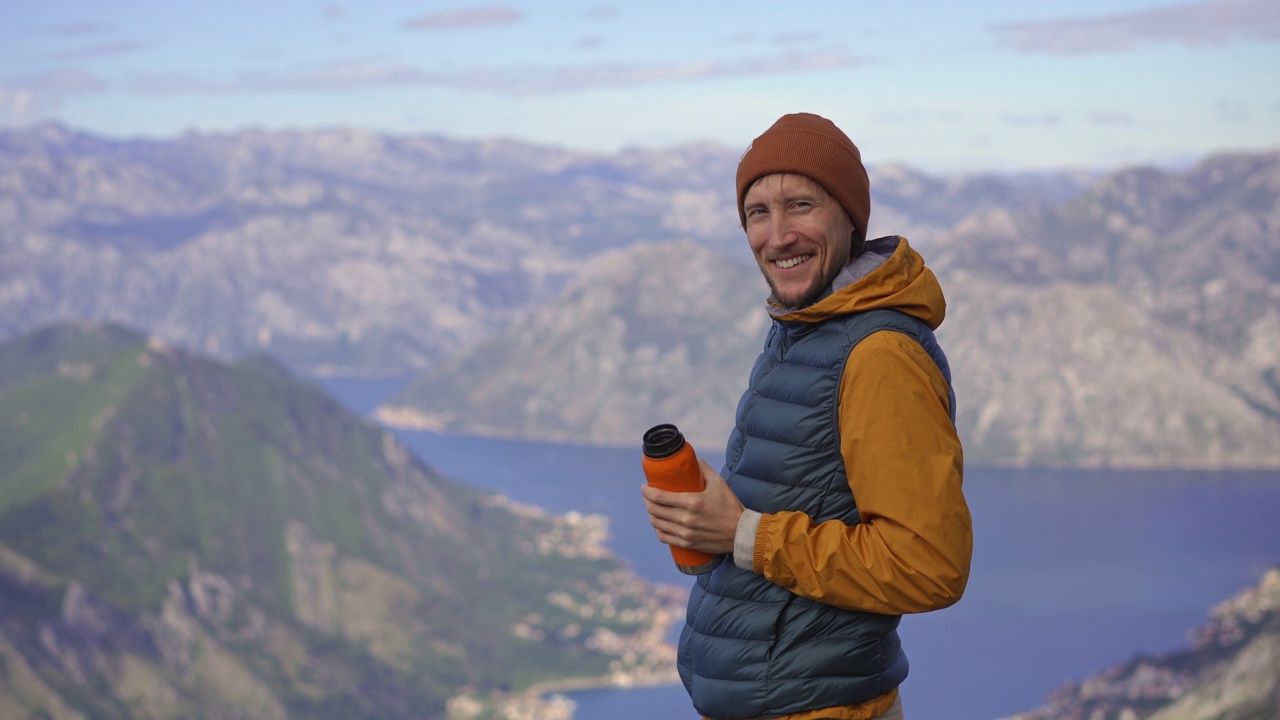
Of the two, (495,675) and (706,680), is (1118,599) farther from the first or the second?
(706,680)

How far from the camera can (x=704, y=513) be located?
232 inches

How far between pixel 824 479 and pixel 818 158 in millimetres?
1505

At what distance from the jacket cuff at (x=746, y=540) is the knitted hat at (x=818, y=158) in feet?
4.90

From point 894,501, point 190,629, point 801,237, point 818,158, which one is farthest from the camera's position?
point 190,629

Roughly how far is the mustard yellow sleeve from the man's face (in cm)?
58

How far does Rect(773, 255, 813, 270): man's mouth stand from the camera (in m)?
6.20

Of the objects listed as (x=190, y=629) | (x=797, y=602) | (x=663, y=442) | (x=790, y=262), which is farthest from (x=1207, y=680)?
(x=663, y=442)

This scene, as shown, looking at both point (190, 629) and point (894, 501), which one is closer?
point (894, 501)

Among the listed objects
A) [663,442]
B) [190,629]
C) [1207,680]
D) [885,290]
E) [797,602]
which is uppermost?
[190,629]

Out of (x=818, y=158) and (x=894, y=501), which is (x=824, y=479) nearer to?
(x=894, y=501)

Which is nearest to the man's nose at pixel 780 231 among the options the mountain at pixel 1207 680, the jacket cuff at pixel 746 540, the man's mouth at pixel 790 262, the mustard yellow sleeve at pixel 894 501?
the man's mouth at pixel 790 262

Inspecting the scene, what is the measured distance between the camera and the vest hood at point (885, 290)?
229 inches

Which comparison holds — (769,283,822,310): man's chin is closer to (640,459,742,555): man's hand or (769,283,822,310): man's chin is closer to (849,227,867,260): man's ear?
(849,227,867,260): man's ear

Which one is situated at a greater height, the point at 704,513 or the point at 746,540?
the point at 704,513
